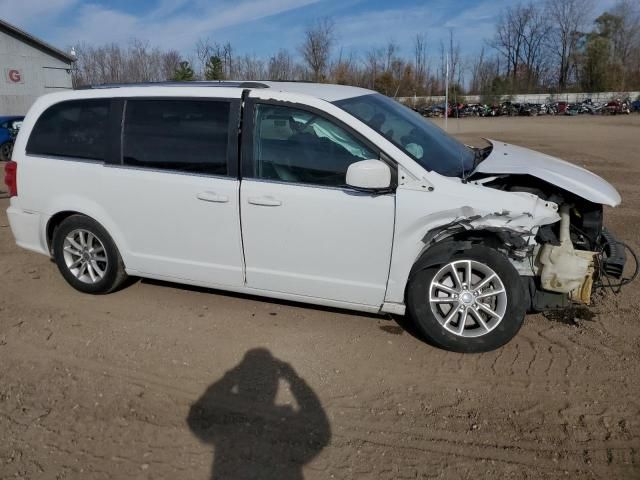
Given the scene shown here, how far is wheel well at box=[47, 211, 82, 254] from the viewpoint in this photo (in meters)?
4.83

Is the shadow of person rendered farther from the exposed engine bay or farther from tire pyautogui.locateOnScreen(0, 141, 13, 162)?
tire pyautogui.locateOnScreen(0, 141, 13, 162)

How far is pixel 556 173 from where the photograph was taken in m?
3.89

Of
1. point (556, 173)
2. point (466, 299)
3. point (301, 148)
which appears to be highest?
point (301, 148)

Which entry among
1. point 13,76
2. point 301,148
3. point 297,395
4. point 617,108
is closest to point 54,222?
point 301,148

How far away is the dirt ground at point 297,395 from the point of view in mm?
2830

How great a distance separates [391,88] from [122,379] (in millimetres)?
57878

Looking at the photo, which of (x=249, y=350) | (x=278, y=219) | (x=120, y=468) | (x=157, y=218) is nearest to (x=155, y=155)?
(x=157, y=218)

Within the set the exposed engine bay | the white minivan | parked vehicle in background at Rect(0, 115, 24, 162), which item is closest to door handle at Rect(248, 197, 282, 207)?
the white minivan

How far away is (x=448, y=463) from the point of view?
2807 mm

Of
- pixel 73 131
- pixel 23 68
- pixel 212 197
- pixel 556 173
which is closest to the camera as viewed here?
pixel 556 173

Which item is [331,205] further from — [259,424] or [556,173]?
[556,173]

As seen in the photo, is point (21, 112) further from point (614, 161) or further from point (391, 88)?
point (391, 88)

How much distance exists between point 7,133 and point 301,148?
1578 cm

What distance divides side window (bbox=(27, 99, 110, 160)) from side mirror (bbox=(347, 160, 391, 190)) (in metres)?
2.31
